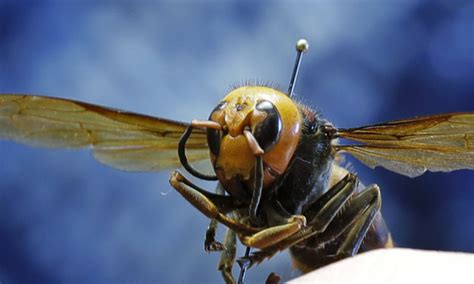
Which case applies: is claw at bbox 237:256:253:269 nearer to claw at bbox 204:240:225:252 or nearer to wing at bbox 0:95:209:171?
claw at bbox 204:240:225:252

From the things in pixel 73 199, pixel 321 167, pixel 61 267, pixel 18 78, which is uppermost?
pixel 18 78

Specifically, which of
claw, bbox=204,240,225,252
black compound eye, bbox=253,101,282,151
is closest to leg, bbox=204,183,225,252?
claw, bbox=204,240,225,252

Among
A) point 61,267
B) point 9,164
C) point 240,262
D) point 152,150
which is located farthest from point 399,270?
point 9,164

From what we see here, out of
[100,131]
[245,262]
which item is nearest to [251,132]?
[245,262]

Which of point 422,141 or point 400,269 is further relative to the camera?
point 422,141

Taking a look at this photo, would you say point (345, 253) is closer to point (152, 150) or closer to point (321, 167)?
point (321, 167)

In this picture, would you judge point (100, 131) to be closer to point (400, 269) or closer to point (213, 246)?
point (213, 246)
